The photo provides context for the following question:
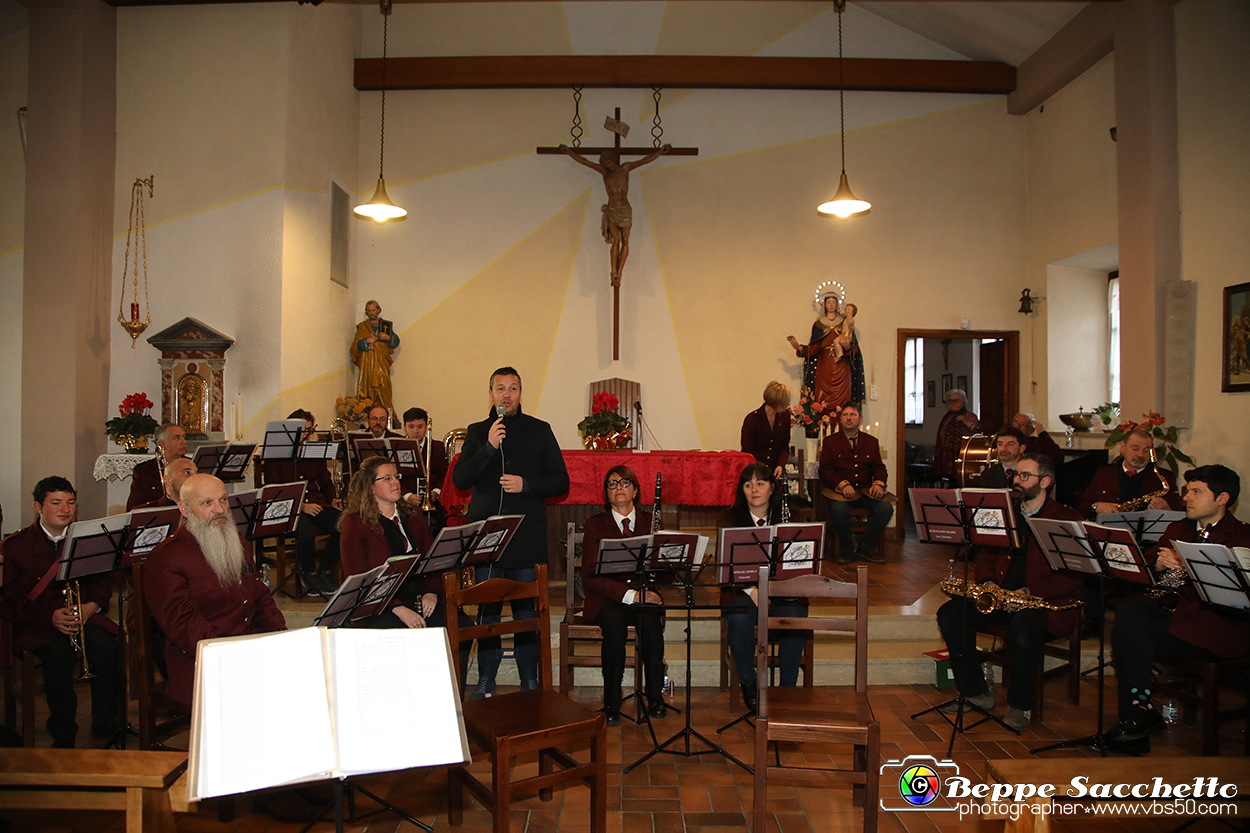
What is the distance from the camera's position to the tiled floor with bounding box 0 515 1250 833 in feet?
10.3

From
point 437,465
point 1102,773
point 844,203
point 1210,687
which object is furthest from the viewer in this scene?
point 844,203

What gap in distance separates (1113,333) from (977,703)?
6.42 meters

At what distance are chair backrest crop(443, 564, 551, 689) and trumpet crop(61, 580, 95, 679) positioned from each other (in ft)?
6.08

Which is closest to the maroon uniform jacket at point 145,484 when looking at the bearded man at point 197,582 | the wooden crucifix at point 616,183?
the bearded man at point 197,582

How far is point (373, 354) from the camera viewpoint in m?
8.92

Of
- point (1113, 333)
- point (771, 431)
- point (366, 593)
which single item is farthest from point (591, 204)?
point (366, 593)

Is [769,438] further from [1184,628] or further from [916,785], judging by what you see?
[916,785]

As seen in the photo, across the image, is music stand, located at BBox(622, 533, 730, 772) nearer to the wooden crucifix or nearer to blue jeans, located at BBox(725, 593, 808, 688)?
blue jeans, located at BBox(725, 593, 808, 688)

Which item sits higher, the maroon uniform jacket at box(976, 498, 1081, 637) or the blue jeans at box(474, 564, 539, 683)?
the maroon uniform jacket at box(976, 498, 1081, 637)

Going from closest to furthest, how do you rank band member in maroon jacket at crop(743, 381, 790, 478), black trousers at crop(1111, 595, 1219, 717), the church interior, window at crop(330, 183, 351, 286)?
black trousers at crop(1111, 595, 1219, 717) < the church interior < band member in maroon jacket at crop(743, 381, 790, 478) < window at crop(330, 183, 351, 286)

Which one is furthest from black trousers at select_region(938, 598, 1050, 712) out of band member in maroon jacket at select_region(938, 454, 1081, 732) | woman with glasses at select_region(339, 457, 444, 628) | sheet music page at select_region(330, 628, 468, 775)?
sheet music page at select_region(330, 628, 468, 775)

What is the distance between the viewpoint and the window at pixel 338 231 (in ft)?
28.3

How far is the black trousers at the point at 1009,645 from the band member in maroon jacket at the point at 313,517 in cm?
396

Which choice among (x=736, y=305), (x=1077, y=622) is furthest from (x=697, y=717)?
(x=736, y=305)
